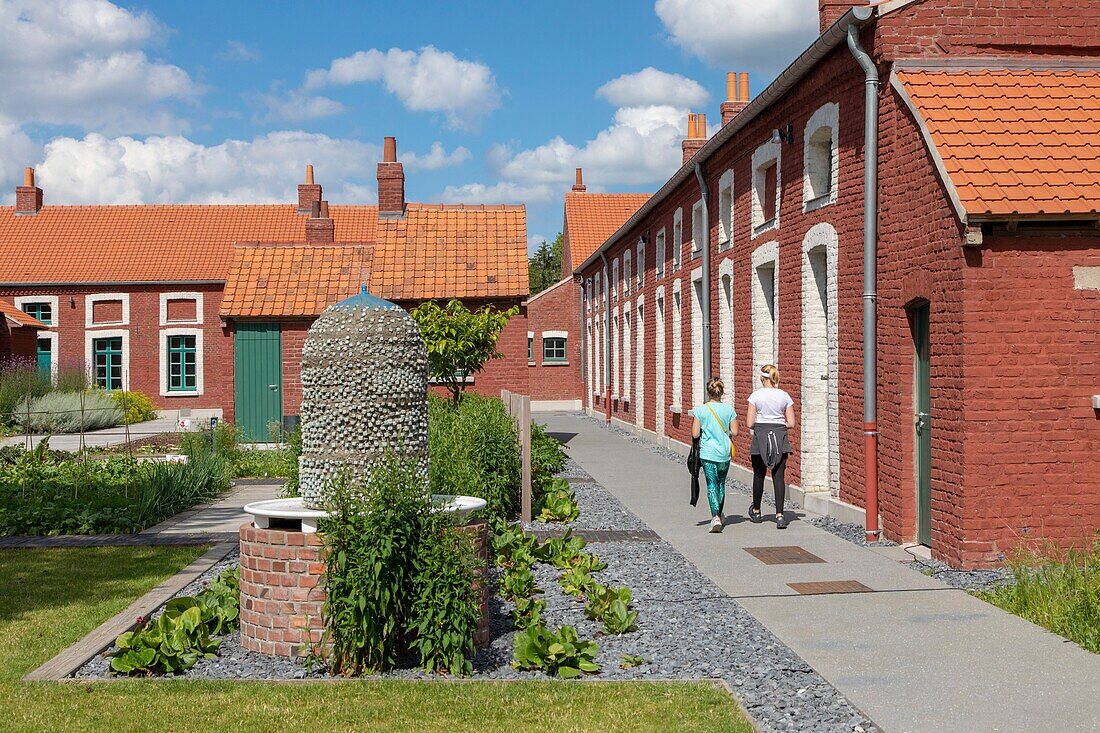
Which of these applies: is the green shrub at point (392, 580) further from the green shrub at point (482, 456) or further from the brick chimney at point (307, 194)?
the brick chimney at point (307, 194)

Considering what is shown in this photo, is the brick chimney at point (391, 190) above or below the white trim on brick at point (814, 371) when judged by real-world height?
above

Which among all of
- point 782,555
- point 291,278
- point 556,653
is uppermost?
point 291,278

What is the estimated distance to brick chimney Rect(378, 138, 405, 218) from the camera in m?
26.6

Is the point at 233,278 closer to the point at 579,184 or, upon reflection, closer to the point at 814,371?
the point at 814,371

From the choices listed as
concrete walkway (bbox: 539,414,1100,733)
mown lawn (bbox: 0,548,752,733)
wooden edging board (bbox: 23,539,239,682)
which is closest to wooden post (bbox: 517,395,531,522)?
concrete walkway (bbox: 539,414,1100,733)

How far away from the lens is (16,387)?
27578 mm

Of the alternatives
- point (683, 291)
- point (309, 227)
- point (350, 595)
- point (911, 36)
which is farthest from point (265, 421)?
point (350, 595)

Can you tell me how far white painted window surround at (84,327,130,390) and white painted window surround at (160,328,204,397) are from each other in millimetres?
95

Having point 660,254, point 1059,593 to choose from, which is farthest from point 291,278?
point 1059,593

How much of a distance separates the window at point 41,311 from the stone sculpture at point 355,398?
3764 cm

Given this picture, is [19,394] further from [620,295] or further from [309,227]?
[620,295]

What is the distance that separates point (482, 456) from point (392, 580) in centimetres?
604

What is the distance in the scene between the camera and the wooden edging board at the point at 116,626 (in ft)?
19.7

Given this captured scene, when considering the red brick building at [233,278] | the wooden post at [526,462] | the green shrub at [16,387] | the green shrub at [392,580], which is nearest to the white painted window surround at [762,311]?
the wooden post at [526,462]
